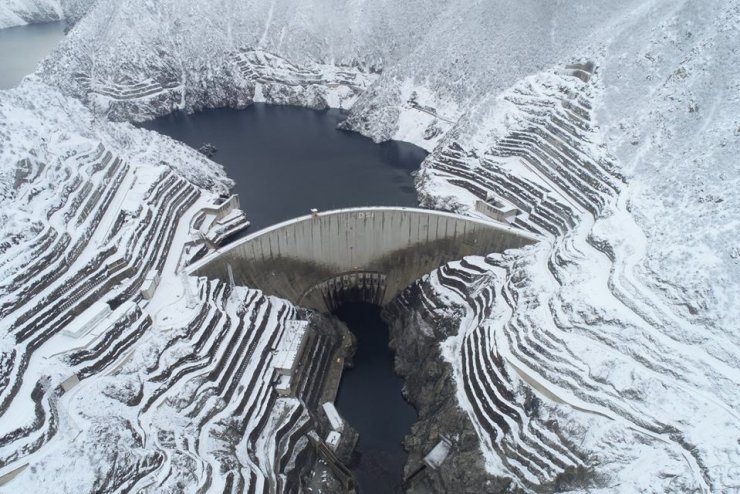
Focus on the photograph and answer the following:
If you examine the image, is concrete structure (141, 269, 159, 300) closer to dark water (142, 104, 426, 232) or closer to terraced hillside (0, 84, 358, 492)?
terraced hillside (0, 84, 358, 492)

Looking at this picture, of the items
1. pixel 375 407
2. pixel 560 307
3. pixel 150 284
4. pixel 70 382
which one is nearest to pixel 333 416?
pixel 375 407

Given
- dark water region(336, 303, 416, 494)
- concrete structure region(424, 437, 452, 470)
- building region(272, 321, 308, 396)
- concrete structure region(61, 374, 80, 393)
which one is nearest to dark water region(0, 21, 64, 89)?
concrete structure region(61, 374, 80, 393)

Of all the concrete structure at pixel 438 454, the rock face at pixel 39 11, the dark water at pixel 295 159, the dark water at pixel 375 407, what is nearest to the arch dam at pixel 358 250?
the dark water at pixel 375 407

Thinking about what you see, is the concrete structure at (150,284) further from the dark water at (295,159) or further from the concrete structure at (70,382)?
the dark water at (295,159)

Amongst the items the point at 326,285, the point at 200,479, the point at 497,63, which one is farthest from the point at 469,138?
the point at 200,479

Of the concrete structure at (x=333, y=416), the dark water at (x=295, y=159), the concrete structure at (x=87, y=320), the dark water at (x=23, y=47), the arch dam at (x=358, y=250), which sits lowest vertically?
the concrete structure at (x=333, y=416)

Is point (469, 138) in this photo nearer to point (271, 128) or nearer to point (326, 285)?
point (326, 285)
